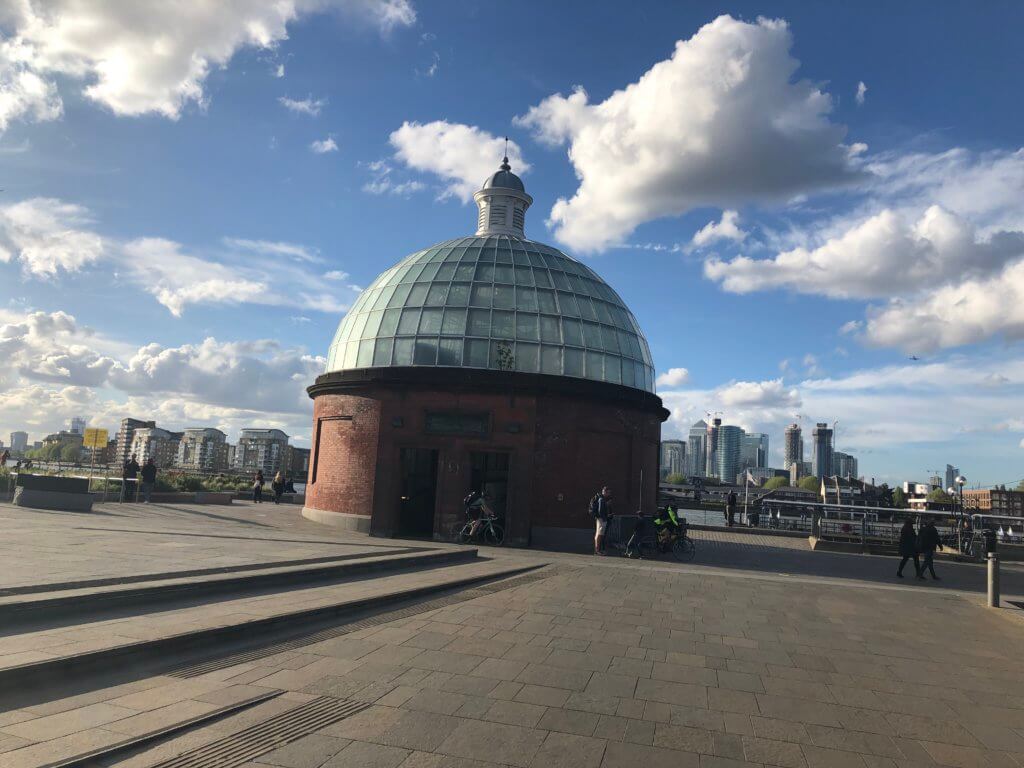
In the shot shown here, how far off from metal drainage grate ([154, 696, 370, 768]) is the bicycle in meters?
14.6

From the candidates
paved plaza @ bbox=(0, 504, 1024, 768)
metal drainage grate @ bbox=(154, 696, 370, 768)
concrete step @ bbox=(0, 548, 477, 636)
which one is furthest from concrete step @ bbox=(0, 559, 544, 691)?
metal drainage grate @ bbox=(154, 696, 370, 768)

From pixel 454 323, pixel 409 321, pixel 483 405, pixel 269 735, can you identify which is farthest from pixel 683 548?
pixel 269 735

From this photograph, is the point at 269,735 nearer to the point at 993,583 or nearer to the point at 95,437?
the point at 993,583

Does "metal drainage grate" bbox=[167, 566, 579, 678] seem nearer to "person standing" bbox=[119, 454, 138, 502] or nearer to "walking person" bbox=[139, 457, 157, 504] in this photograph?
"walking person" bbox=[139, 457, 157, 504]

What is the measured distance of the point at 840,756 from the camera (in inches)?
218

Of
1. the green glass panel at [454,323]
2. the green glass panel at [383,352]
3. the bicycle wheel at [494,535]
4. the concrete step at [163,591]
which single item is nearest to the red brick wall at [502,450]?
the bicycle wheel at [494,535]

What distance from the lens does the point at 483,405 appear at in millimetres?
21562

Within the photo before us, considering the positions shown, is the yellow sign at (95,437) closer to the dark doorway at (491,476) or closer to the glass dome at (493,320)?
the glass dome at (493,320)

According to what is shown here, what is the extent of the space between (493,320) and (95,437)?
15.8 meters

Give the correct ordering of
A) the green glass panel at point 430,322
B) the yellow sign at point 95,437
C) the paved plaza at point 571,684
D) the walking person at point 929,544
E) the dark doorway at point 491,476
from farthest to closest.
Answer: the yellow sign at point 95,437 < the green glass panel at point 430,322 < the dark doorway at point 491,476 < the walking person at point 929,544 < the paved plaza at point 571,684

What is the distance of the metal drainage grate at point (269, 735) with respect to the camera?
4820 millimetres

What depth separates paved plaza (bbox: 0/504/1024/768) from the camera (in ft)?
17.3

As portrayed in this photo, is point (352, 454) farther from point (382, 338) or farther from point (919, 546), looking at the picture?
point (919, 546)

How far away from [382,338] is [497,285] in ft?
14.8
